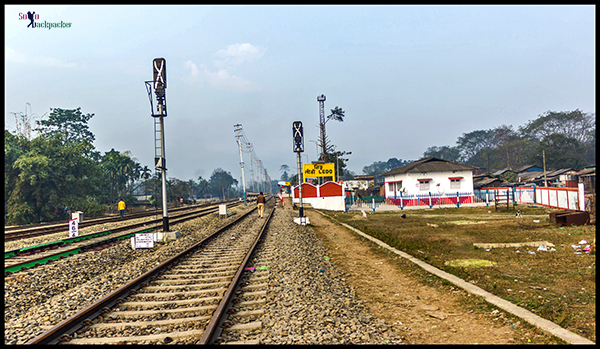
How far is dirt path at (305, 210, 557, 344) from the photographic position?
4.66 metres

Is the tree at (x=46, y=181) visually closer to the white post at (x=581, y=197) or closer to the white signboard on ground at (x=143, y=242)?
the white signboard on ground at (x=143, y=242)

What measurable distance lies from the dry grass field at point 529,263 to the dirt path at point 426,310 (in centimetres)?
67

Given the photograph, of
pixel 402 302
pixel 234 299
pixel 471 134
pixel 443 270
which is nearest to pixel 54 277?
pixel 234 299

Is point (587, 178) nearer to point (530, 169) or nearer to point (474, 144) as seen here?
point (530, 169)

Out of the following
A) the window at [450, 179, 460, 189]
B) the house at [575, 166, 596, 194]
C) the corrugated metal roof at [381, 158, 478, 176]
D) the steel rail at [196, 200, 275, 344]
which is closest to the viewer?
the steel rail at [196, 200, 275, 344]

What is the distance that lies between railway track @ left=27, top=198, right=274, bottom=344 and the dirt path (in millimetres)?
2203

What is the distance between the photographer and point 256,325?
4918mm

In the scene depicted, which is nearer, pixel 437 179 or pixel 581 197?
pixel 581 197

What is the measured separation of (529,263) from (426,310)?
4.43m

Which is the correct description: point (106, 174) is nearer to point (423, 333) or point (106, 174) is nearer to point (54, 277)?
point (54, 277)

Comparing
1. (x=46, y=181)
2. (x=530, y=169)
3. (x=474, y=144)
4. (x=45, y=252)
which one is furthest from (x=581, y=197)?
(x=474, y=144)

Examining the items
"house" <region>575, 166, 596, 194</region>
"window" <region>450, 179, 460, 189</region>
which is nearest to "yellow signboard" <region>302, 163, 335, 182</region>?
"window" <region>450, 179, 460, 189</region>

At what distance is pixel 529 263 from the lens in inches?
336

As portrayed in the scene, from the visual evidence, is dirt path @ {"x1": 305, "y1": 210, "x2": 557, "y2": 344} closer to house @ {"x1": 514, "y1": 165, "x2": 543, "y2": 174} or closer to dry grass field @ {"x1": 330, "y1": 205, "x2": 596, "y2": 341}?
dry grass field @ {"x1": 330, "y1": 205, "x2": 596, "y2": 341}
